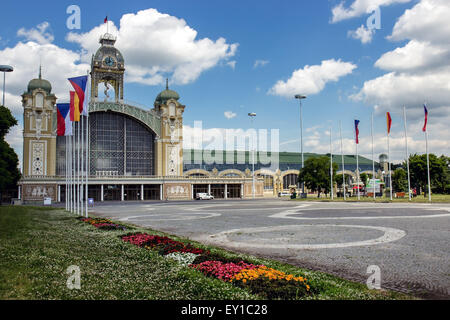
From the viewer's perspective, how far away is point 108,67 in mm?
90375

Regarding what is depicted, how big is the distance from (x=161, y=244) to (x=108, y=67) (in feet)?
278

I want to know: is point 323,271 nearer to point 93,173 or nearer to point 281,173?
point 93,173

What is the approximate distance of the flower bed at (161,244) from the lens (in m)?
12.4

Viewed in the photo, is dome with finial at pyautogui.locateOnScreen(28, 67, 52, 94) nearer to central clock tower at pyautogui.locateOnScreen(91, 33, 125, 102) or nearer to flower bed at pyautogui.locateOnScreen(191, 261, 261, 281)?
central clock tower at pyautogui.locateOnScreen(91, 33, 125, 102)

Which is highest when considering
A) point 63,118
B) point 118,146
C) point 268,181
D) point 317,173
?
point 118,146

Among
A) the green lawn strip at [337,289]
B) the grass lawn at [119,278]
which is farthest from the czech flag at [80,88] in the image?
the green lawn strip at [337,289]

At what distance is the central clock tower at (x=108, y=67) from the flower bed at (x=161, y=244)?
257ft

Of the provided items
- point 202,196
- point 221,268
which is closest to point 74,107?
point 221,268

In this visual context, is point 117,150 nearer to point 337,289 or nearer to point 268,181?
point 268,181

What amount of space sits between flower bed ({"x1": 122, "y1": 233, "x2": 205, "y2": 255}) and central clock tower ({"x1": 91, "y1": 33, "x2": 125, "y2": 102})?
78208 mm

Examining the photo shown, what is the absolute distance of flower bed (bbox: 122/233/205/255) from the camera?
12363mm

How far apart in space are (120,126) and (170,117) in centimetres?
1190

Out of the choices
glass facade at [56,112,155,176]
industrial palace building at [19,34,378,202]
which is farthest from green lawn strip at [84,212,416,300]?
glass facade at [56,112,155,176]
